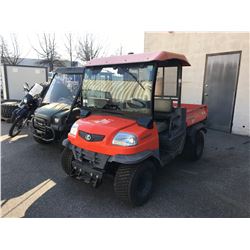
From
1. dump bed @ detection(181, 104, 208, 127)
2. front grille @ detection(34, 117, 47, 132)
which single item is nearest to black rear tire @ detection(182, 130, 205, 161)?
dump bed @ detection(181, 104, 208, 127)

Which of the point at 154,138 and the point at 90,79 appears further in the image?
the point at 90,79

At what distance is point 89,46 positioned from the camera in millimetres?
19281

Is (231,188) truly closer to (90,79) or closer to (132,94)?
(132,94)

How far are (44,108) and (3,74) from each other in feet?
18.7

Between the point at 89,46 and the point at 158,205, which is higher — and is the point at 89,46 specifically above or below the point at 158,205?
above

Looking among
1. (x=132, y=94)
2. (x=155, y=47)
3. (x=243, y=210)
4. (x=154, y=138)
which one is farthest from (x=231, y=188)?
(x=155, y=47)

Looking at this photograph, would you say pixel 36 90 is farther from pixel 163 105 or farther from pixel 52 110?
pixel 163 105

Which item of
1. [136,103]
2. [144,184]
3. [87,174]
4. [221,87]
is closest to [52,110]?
[87,174]

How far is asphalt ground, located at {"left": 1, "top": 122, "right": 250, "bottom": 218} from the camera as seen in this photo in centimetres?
253

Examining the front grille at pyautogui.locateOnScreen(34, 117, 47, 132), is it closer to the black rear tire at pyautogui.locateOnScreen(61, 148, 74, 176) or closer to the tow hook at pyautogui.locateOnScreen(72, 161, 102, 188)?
the black rear tire at pyautogui.locateOnScreen(61, 148, 74, 176)

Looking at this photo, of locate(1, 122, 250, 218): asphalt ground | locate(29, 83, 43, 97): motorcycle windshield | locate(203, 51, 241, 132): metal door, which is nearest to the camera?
locate(1, 122, 250, 218): asphalt ground

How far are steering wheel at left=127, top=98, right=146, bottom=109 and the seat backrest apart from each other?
69 centimetres

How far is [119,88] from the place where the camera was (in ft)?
9.63

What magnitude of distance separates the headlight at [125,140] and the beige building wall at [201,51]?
4762mm
